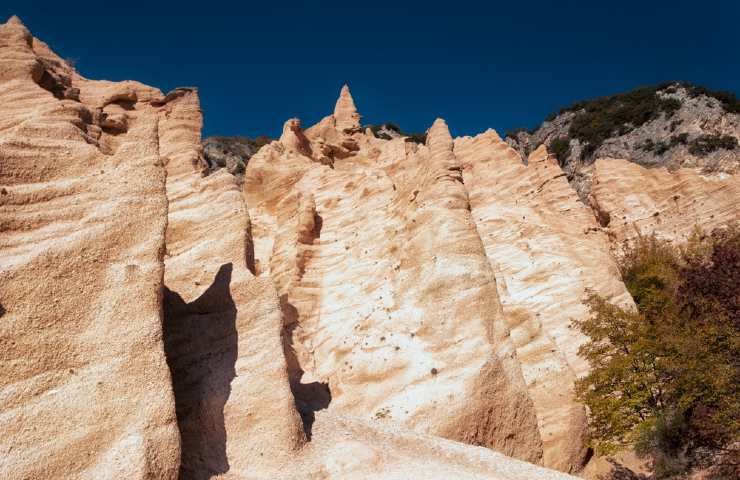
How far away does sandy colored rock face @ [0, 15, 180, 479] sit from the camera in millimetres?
7828

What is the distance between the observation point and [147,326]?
9.24 metres

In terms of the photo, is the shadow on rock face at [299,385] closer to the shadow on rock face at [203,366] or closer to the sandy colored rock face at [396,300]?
the sandy colored rock face at [396,300]

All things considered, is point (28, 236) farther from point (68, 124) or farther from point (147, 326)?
point (68, 124)

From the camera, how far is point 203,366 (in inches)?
437

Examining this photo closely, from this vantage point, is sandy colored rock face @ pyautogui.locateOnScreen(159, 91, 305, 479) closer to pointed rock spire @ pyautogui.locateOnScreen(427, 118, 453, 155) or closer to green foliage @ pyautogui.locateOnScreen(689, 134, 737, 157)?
pointed rock spire @ pyautogui.locateOnScreen(427, 118, 453, 155)

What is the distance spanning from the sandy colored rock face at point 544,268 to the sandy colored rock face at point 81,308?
420 inches

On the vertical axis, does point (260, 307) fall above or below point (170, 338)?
above

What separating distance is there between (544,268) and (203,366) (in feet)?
45.6

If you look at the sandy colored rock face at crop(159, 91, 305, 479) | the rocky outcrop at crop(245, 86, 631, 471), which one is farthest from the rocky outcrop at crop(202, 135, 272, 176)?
the sandy colored rock face at crop(159, 91, 305, 479)

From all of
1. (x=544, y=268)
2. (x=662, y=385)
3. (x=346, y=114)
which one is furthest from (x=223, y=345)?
(x=346, y=114)

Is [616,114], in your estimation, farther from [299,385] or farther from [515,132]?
[299,385]

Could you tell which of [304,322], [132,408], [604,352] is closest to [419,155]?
[304,322]

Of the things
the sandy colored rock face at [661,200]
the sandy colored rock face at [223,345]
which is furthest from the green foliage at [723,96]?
the sandy colored rock face at [223,345]

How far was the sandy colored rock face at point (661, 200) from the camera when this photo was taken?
3172 cm
